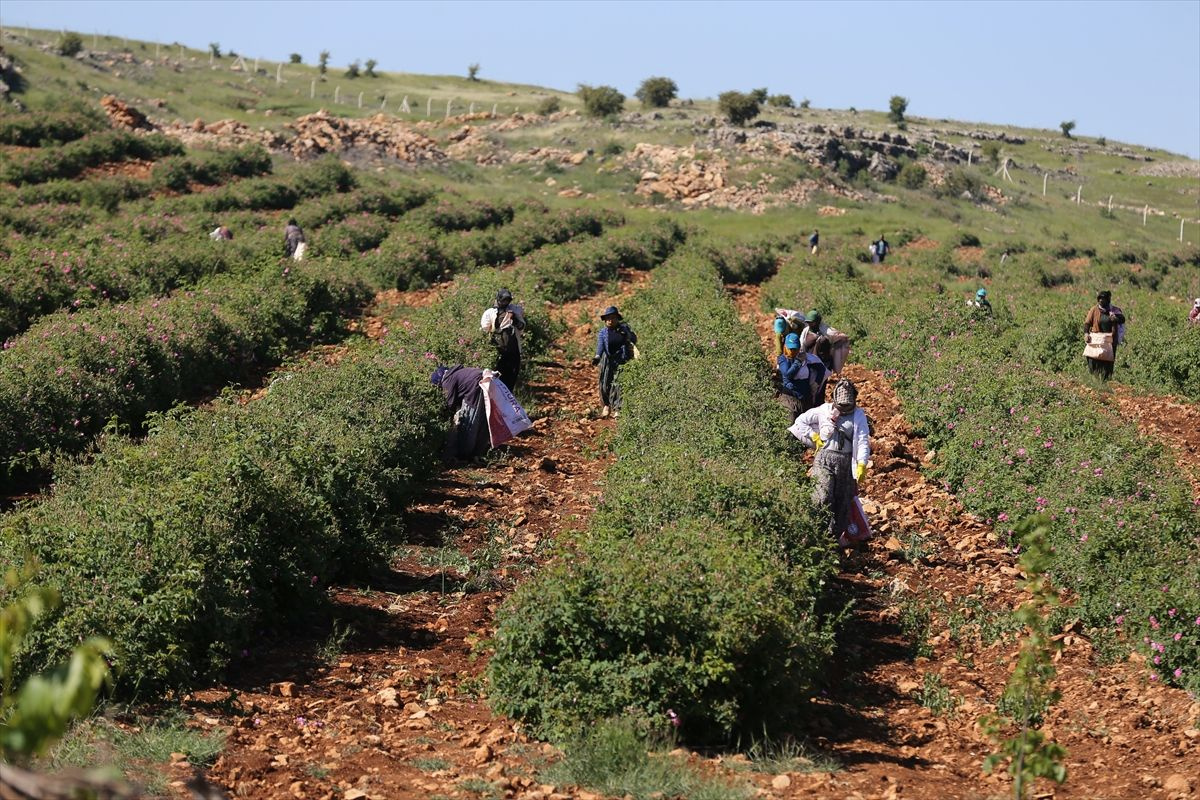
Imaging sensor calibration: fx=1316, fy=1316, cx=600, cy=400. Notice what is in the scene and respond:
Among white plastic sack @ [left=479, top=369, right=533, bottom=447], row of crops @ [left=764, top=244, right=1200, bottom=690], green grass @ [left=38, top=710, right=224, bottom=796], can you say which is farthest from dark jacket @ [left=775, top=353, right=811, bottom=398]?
green grass @ [left=38, top=710, right=224, bottom=796]

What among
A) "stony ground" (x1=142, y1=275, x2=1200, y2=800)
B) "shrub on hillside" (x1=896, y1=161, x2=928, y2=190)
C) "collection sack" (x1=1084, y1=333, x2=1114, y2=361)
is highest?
"shrub on hillside" (x1=896, y1=161, x2=928, y2=190)

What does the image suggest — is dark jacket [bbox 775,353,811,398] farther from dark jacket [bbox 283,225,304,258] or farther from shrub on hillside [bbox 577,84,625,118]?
shrub on hillside [bbox 577,84,625,118]

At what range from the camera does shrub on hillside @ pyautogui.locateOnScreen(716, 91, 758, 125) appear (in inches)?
2761

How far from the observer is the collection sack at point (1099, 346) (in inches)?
653

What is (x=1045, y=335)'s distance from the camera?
65.6 ft

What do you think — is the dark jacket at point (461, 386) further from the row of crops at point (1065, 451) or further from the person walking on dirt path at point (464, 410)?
the row of crops at point (1065, 451)

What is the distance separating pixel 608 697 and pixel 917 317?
1437 centimetres

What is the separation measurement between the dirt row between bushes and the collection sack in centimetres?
548

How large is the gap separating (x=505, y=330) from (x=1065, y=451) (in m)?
6.48

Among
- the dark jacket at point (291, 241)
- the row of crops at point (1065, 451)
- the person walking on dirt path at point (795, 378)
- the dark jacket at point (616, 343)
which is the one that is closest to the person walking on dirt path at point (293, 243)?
the dark jacket at point (291, 241)

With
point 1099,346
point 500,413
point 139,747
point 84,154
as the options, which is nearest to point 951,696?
point 139,747

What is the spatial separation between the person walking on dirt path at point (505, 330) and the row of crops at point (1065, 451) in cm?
468

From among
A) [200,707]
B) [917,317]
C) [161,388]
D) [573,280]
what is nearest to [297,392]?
[161,388]

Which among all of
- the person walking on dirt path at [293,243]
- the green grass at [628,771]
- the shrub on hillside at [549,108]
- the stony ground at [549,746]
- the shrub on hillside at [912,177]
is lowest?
the stony ground at [549,746]
